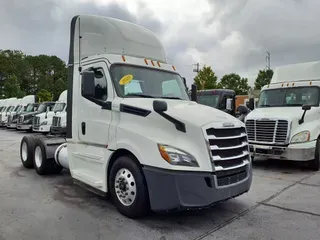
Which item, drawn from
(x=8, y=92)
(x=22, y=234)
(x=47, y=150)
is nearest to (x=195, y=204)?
(x=22, y=234)

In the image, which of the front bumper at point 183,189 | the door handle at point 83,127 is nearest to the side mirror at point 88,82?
the door handle at point 83,127

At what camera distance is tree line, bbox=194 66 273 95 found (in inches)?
1694

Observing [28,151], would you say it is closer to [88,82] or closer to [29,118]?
[88,82]

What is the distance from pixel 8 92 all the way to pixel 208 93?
43.5 metres

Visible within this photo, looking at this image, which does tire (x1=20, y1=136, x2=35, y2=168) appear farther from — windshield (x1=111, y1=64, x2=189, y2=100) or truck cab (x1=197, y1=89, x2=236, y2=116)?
truck cab (x1=197, y1=89, x2=236, y2=116)

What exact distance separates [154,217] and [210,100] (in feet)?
31.7

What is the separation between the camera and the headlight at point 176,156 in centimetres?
397

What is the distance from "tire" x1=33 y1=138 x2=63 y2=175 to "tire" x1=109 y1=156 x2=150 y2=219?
10.6 feet

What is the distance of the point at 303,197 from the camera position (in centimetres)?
573

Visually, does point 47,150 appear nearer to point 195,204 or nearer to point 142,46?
point 142,46

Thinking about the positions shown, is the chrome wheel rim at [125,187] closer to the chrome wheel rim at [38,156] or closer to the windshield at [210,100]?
the chrome wheel rim at [38,156]

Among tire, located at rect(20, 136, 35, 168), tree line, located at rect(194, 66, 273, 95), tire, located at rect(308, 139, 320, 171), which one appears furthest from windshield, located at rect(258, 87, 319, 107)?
tree line, located at rect(194, 66, 273, 95)

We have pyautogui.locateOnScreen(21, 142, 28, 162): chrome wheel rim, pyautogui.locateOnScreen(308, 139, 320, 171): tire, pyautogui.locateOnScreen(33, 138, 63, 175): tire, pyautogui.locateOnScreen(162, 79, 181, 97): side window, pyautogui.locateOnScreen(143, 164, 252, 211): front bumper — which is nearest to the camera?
pyautogui.locateOnScreen(143, 164, 252, 211): front bumper

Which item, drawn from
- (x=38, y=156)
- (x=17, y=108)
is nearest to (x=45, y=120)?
(x=17, y=108)
